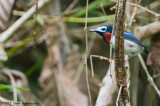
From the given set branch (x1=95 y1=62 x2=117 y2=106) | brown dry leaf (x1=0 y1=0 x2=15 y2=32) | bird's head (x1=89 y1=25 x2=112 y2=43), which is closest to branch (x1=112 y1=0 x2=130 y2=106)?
branch (x1=95 y1=62 x2=117 y2=106)

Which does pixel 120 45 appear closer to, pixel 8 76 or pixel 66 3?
pixel 8 76

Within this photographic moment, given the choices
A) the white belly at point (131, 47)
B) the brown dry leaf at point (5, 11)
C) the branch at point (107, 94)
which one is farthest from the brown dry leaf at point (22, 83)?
the white belly at point (131, 47)

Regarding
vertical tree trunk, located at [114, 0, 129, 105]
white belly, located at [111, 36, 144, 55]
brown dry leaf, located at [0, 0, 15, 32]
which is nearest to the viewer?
vertical tree trunk, located at [114, 0, 129, 105]

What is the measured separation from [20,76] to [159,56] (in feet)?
5.83

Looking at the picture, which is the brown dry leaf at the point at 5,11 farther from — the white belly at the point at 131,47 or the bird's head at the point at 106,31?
the white belly at the point at 131,47

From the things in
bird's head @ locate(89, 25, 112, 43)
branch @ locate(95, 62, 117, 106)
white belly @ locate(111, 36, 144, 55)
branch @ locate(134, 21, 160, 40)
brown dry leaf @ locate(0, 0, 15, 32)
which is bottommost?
branch @ locate(95, 62, 117, 106)

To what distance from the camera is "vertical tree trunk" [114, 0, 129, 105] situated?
1.69m

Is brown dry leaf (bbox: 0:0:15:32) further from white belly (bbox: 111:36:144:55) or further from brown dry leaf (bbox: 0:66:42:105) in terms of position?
white belly (bbox: 111:36:144:55)

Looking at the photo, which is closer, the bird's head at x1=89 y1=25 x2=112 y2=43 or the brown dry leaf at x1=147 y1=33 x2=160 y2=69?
the bird's head at x1=89 y1=25 x2=112 y2=43

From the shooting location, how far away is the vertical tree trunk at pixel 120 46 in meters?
1.69

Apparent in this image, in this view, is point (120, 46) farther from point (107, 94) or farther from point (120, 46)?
point (107, 94)

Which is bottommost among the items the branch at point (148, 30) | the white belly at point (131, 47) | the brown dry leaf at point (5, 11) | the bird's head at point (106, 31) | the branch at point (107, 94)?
the branch at point (107, 94)

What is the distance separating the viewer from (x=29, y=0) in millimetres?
4660

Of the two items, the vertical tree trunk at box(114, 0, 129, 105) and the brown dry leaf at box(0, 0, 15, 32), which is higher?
the brown dry leaf at box(0, 0, 15, 32)
